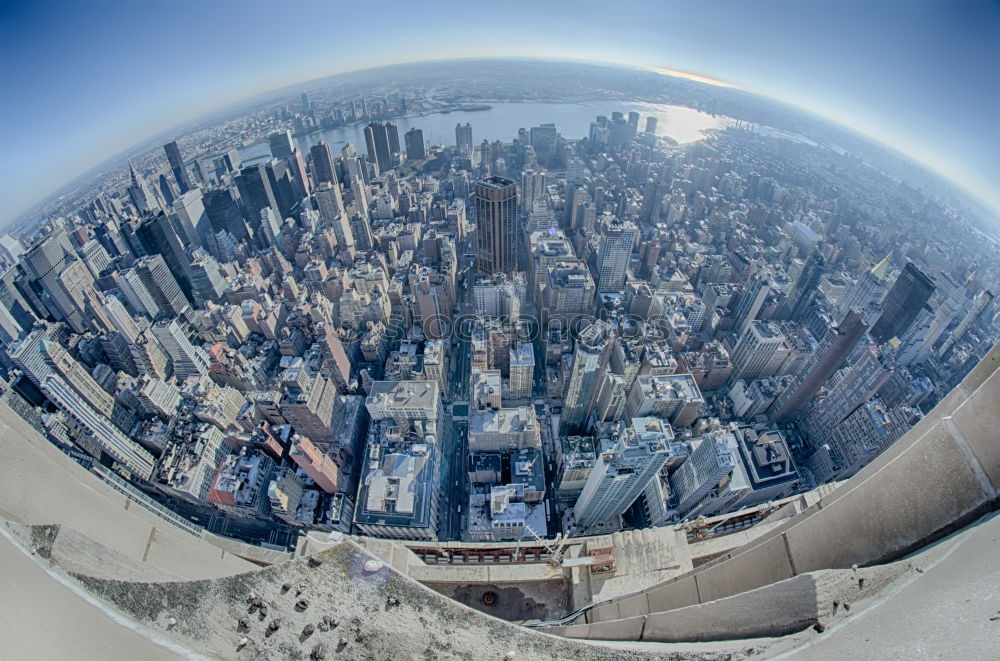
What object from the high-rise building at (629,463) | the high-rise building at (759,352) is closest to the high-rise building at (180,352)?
the high-rise building at (629,463)

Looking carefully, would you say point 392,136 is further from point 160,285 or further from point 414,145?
point 160,285

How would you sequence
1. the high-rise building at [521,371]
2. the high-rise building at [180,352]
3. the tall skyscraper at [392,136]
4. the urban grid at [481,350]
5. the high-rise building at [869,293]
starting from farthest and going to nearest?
the tall skyscraper at [392,136] < the high-rise building at [869,293] < the high-rise building at [180,352] < the high-rise building at [521,371] < the urban grid at [481,350]

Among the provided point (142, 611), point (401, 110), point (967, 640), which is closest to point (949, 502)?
point (967, 640)

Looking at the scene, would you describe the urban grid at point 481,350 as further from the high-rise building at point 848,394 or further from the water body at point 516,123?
the water body at point 516,123

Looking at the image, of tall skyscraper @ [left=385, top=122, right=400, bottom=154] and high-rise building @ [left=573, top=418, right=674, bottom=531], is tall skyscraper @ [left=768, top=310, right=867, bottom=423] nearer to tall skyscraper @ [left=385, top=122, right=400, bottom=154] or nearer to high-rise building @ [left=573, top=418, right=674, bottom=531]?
high-rise building @ [left=573, top=418, right=674, bottom=531]

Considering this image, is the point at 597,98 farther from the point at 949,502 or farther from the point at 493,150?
the point at 949,502

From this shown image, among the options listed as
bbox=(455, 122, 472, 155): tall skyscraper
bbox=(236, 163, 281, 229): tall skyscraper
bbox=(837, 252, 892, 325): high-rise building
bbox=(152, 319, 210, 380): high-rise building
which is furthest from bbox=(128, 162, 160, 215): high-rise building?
bbox=(837, 252, 892, 325): high-rise building
